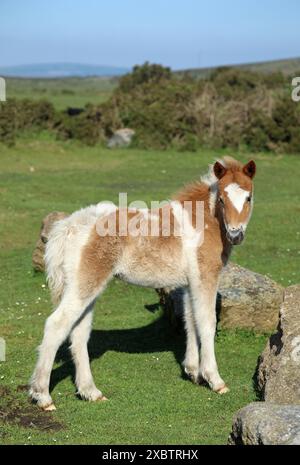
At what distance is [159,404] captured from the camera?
8.84m

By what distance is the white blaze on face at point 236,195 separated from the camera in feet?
28.5

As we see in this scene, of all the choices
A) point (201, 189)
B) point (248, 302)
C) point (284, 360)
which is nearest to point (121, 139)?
point (248, 302)

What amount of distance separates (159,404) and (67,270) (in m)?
1.88

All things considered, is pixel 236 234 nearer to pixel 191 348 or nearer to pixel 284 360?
pixel 284 360

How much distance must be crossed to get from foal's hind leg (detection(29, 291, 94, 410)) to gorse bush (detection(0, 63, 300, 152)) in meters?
23.6

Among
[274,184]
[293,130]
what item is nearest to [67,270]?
[274,184]

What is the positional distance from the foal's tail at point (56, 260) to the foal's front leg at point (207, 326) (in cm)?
160

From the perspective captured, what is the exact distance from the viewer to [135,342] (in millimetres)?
11625

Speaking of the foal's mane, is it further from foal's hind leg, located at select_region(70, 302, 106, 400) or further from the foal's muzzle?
foal's hind leg, located at select_region(70, 302, 106, 400)

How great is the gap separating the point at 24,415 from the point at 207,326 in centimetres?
242

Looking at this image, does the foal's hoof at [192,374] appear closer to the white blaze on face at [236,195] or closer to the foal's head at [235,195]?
the foal's head at [235,195]

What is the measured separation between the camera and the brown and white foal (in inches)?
339

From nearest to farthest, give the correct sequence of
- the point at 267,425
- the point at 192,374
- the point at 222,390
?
1. the point at 267,425
2. the point at 222,390
3. the point at 192,374
